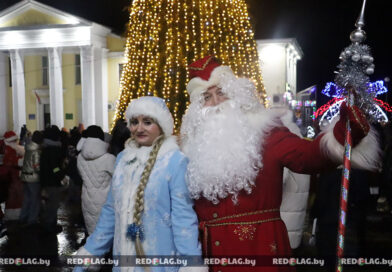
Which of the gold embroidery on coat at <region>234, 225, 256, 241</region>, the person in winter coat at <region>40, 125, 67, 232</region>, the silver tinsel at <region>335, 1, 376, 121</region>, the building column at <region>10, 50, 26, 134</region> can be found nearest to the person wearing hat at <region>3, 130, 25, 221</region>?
the person in winter coat at <region>40, 125, 67, 232</region>

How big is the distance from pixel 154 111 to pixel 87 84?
30771 millimetres

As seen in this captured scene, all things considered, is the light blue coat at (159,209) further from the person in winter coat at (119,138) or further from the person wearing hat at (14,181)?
the person wearing hat at (14,181)

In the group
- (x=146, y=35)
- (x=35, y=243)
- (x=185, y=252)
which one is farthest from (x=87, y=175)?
(x=146, y=35)

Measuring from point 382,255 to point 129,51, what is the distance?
312 inches

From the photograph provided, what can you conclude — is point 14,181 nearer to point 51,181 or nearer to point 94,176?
point 51,181

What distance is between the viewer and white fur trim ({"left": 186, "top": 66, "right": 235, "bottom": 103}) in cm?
308

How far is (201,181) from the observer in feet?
9.17

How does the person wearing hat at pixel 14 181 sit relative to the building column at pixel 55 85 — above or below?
below

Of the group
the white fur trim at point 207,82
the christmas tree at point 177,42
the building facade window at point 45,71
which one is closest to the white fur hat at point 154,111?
the white fur trim at point 207,82

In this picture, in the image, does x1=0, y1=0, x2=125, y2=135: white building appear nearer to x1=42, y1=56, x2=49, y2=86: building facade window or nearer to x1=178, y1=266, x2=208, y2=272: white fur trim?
x1=42, y1=56, x2=49, y2=86: building facade window

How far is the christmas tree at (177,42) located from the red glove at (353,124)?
814 centimetres

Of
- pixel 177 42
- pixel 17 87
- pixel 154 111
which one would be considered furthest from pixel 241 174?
pixel 17 87

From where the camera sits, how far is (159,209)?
290 cm

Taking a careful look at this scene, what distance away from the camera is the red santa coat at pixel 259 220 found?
2738 mm
